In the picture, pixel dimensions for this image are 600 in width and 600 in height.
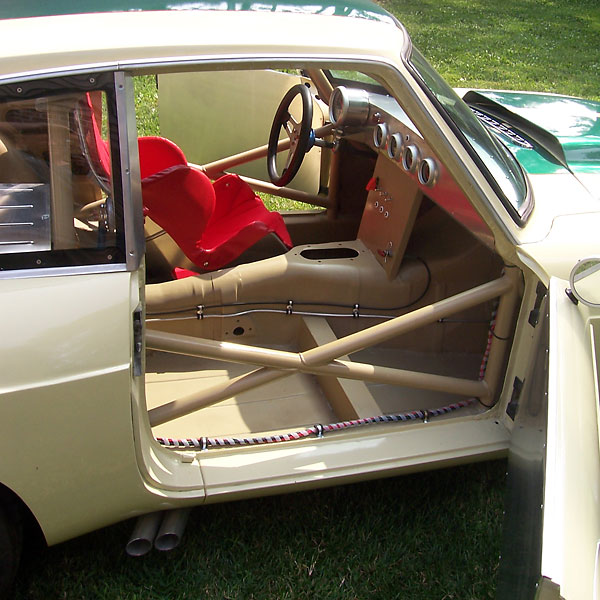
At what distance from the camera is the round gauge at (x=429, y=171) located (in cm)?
235

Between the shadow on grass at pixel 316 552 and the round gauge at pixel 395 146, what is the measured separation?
1.20 metres

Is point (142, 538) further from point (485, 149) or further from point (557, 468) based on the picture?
point (485, 149)

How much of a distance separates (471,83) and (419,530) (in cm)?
692

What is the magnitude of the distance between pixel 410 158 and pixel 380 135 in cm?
37

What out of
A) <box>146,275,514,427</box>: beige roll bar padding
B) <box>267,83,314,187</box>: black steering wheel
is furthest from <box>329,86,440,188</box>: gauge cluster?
<box>146,275,514,427</box>: beige roll bar padding

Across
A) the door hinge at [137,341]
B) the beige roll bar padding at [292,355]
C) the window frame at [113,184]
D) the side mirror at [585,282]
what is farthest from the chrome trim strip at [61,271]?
the side mirror at [585,282]

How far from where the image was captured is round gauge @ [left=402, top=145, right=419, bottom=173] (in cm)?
245

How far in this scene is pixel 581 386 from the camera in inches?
69.4

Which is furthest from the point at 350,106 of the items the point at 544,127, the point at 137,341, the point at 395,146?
the point at 137,341

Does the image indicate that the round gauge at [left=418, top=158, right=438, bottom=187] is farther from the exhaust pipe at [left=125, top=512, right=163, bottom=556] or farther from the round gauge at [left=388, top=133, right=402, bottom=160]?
the exhaust pipe at [left=125, top=512, right=163, bottom=556]

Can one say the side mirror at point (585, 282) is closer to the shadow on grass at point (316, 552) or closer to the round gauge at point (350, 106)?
the shadow on grass at point (316, 552)

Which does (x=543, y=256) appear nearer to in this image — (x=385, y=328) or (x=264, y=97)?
(x=385, y=328)

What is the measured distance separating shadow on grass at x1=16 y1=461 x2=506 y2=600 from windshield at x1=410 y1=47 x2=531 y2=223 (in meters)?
1.09

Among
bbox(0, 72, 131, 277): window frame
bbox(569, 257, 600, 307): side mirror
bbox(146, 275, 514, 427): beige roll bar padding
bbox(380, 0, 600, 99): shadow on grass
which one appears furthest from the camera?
bbox(380, 0, 600, 99): shadow on grass
